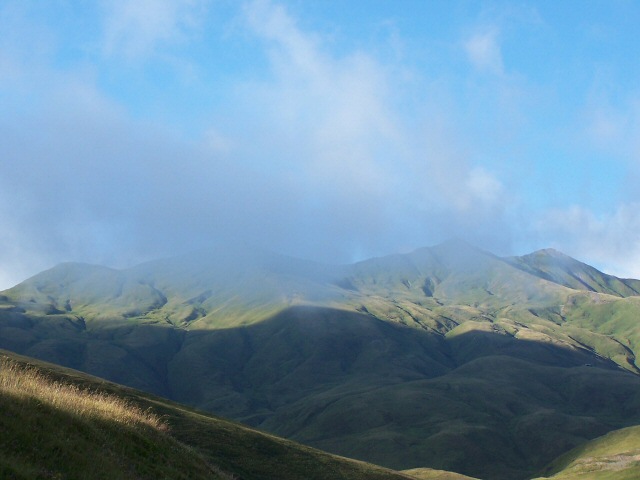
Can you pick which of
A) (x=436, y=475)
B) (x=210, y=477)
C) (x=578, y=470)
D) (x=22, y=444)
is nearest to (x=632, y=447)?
(x=578, y=470)

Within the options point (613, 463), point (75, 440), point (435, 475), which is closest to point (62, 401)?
point (75, 440)

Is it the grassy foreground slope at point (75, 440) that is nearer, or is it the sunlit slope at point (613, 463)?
the grassy foreground slope at point (75, 440)

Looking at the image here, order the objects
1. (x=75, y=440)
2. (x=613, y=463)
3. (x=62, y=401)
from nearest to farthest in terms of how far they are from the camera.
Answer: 1. (x=75, y=440)
2. (x=62, y=401)
3. (x=613, y=463)

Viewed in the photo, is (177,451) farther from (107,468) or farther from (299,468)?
(299,468)

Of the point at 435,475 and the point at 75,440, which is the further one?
the point at 435,475

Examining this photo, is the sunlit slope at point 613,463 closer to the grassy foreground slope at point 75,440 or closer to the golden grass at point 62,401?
→ the grassy foreground slope at point 75,440

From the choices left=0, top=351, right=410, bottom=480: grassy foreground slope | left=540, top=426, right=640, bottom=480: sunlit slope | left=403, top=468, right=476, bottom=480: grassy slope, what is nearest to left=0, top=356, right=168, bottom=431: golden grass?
left=0, top=351, right=410, bottom=480: grassy foreground slope

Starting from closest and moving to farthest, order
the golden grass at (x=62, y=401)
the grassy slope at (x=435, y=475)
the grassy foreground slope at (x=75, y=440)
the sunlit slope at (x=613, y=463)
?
1. the grassy foreground slope at (x=75, y=440)
2. the golden grass at (x=62, y=401)
3. the grassy slope at (x=435, y=475)
4. the sunlit slope at (x=613, y=463)

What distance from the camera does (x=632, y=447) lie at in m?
178

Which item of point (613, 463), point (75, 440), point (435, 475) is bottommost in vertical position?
point (613, 463)

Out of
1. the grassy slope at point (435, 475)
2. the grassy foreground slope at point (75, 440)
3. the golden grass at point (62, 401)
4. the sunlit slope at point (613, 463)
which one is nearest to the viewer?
the grassy foreground slope at point (75, 440)

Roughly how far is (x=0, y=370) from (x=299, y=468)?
4509 cm

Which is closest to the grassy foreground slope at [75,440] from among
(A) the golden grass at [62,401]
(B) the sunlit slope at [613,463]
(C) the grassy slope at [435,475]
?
(A) the golden grass at [62,401]

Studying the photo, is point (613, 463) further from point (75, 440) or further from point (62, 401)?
point (75, 440)
